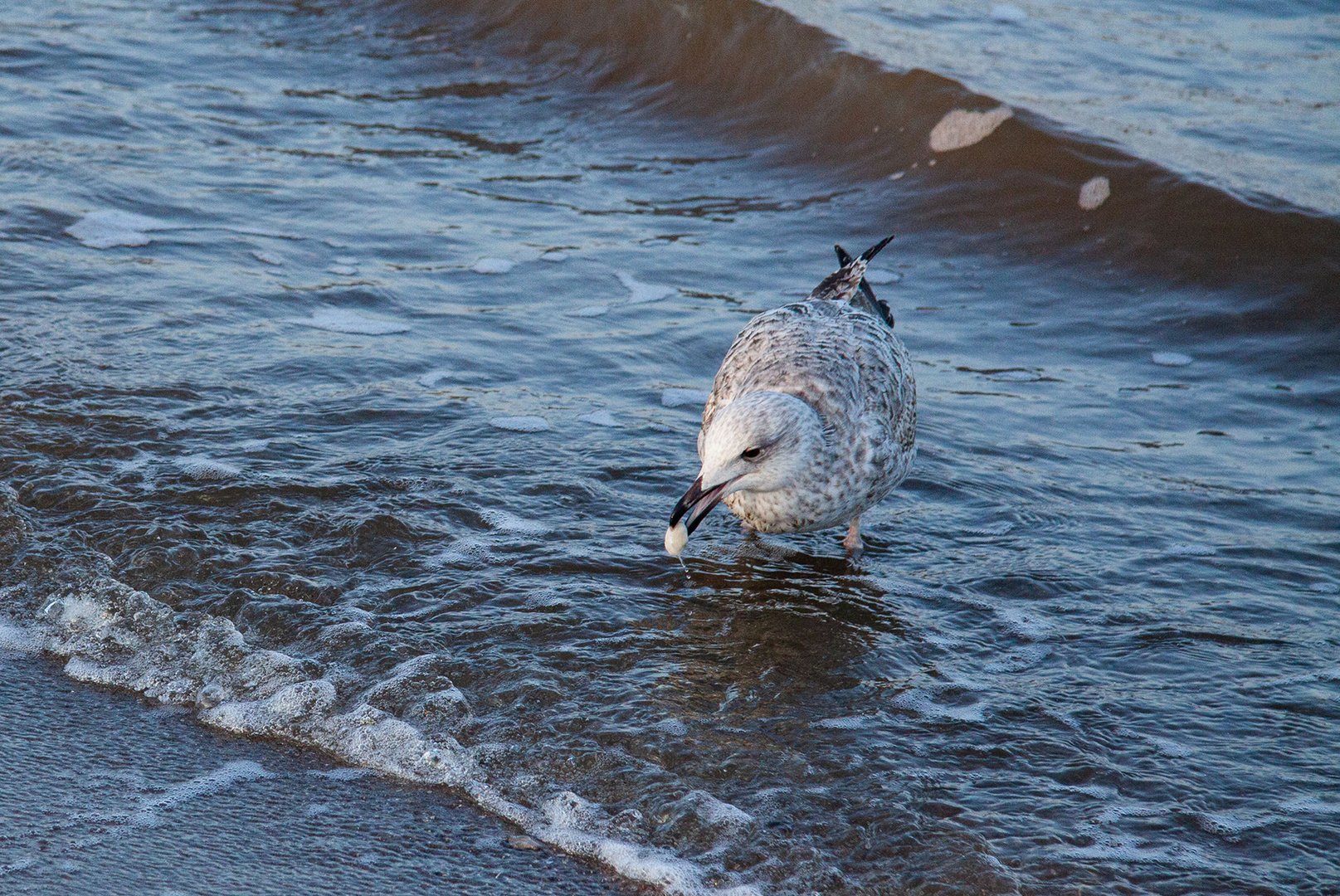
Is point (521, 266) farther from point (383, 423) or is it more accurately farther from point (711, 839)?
point (711, 839)

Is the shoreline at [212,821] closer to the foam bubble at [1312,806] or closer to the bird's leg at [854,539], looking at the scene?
the foam bubble at [1312,806]

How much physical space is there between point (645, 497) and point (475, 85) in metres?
→ 7.15

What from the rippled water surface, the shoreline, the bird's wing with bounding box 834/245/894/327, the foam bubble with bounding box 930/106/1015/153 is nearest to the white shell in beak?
the rippled water surface

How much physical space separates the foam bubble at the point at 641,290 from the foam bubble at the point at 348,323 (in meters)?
1.36

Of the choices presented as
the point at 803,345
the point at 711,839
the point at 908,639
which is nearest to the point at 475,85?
the point at 803,345

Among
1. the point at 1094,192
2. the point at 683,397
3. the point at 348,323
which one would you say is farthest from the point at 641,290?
the point at 1094,192

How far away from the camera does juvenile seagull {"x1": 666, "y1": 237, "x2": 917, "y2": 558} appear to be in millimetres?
4305

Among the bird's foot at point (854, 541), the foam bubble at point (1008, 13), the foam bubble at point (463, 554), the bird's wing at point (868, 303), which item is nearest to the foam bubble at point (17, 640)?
the foam bubble at point (463, 554)

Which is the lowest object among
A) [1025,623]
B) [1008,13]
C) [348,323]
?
[1025,623]

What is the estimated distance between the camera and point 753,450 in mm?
4297

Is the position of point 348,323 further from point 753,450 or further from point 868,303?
point 753,450

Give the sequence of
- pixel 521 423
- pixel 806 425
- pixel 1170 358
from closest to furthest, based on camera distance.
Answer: pixel 806 425, pixel 521 423, pixel 1170 358

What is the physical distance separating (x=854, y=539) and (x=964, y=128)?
570 centimetres

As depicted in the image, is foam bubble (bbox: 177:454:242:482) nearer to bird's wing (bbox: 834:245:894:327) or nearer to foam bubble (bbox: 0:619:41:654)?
foam bubble (bbox: 0:619:41:654)
